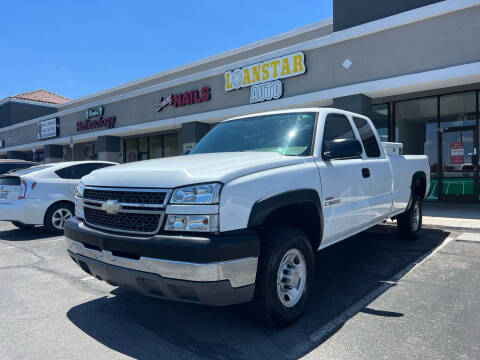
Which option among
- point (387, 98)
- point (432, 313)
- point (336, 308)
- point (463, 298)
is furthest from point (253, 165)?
point (387, 98)

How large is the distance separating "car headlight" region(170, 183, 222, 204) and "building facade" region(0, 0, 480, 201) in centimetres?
901

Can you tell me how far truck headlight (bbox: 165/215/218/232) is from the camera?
2.62 meters

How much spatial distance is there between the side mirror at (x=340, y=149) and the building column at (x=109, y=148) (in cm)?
1807

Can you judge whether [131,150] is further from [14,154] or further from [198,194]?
[198,194]

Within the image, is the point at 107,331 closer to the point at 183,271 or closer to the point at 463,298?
the point at 183,271

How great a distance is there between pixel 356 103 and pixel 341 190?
775 cm

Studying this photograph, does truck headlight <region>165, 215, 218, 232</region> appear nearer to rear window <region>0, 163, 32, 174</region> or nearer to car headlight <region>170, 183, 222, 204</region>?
car headlight <region>170, 183, 222, 204</region>

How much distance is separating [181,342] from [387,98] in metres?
11.5

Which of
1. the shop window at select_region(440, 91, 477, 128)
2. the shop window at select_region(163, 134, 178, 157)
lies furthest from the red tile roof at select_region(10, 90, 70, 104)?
the shop window at select_region(440, 91, 477, 128)

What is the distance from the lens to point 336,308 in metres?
3.56

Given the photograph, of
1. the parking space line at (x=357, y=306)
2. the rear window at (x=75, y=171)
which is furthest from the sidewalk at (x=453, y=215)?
the rear window at (x=75, y=171)

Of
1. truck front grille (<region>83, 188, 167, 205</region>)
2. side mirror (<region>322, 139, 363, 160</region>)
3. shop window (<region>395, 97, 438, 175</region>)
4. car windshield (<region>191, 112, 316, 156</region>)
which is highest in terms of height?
shop window (<region>395, 97, 438, 175</region>)

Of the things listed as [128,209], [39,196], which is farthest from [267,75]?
[128,209]

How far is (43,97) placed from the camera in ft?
112
